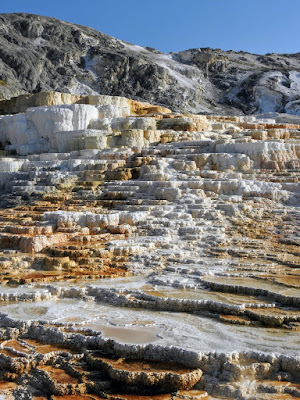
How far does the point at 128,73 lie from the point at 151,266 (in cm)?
3368

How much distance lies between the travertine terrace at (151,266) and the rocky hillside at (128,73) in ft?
→ 71.4

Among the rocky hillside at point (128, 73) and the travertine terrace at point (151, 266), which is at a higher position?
the rocky hillside at point (128, 73)

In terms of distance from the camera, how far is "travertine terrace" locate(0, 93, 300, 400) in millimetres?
4645

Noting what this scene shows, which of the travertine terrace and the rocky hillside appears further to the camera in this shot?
the rocky hillside

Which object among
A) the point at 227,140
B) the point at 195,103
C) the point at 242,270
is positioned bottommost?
the point at 242,270

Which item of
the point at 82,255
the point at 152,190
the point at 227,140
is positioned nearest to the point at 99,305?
the point at 82,255

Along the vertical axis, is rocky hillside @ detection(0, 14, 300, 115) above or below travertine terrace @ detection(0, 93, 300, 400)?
above

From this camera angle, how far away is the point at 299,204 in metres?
10.8

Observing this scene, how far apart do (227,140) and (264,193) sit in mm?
3367

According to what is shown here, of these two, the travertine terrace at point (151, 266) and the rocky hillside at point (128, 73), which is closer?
the travertine terrace at point (151, 266)

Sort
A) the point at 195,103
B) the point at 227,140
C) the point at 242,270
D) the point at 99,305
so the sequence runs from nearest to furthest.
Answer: the point at 99,305 < the point at 242,270 < the point at 227,140 < the point at 195,103

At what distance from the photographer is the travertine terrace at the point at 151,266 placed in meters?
4.64

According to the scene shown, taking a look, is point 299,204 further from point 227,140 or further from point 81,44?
point 81,44

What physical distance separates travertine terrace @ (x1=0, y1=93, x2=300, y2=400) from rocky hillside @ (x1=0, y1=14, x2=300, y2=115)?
71.4ft
